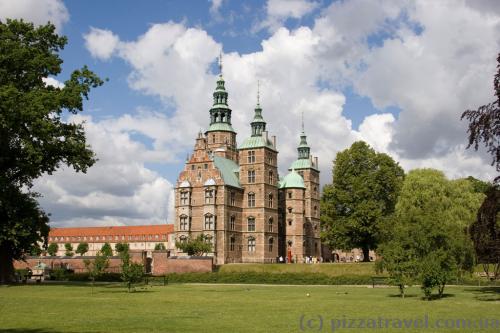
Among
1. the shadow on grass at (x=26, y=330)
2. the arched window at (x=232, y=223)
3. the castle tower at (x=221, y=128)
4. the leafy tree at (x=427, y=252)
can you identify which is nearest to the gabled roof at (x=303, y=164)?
the castle tower at (x=221, y=128)

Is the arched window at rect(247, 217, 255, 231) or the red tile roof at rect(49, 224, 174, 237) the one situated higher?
the red tile roof at rect(49, 224, 174, 237)

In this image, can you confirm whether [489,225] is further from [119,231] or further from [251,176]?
[119,231]

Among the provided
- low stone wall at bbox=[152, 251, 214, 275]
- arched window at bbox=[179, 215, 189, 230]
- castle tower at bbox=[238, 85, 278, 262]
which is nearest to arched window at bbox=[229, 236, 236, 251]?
castle tower at bbox=[238, 85, 278, 262]

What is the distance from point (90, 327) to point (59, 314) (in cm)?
420

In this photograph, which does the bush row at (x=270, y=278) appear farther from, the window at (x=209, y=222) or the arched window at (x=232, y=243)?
the arched window at (x=232, y=243)

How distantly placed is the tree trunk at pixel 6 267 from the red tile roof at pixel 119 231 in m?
81.7

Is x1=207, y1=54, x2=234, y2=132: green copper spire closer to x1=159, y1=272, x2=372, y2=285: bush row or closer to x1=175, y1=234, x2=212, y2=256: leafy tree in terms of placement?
x1=175, y1=234, x2=212, y2=256: leafy tree

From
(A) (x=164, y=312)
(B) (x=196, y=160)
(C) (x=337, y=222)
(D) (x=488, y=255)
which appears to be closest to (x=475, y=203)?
(C) (x=337, y=222)

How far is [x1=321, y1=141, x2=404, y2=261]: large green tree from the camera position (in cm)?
5766

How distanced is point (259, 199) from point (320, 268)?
17.2 metres

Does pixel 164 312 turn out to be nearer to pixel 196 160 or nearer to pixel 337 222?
pixel 337 222

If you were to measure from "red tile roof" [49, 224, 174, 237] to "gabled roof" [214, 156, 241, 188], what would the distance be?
54084mm

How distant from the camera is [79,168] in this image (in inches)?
1533

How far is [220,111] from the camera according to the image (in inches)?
3167
